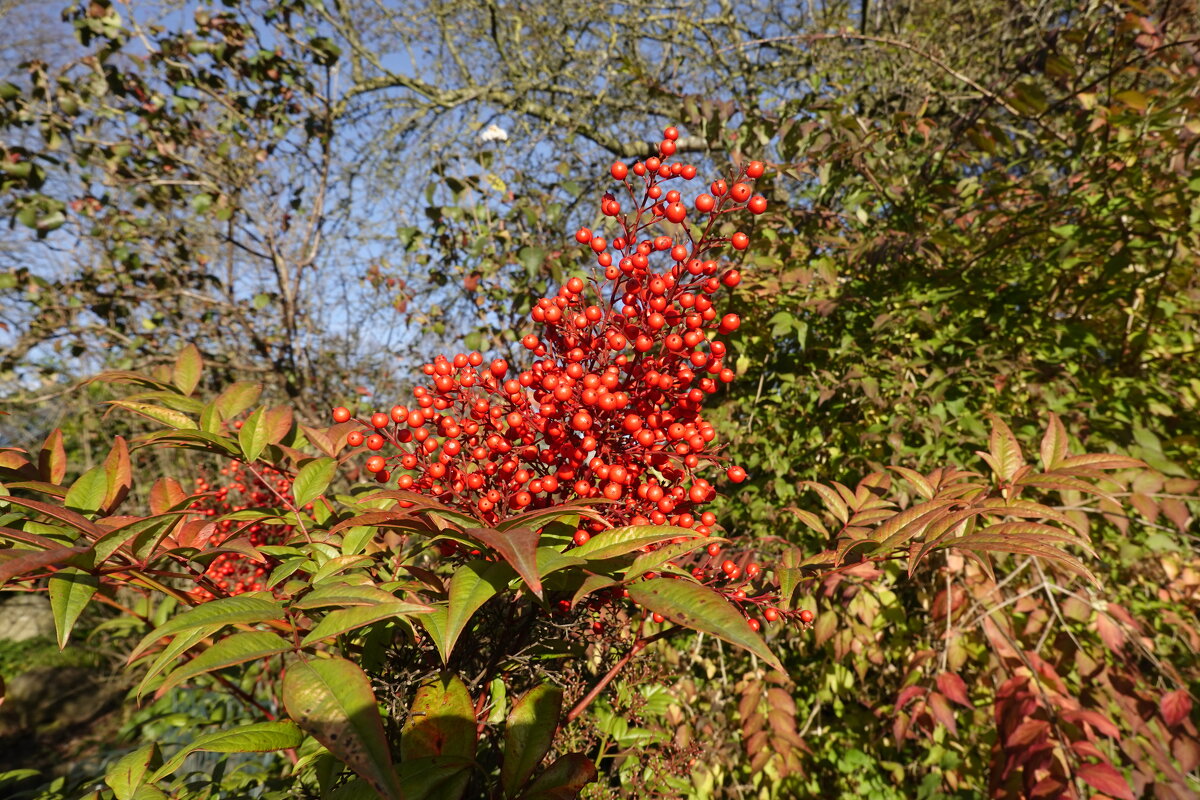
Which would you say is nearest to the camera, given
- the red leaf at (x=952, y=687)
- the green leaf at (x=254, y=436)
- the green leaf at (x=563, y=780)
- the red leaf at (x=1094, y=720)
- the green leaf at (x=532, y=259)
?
the green leaf at (x=563, y=780)

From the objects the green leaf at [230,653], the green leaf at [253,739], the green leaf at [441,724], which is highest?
the green leaf at [230,653]

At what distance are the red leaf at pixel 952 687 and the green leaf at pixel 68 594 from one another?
6.44ft

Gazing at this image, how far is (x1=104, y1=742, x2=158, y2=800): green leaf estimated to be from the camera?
2.89 feet

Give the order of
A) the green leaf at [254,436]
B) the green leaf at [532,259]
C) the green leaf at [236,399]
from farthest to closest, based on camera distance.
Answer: the green leaf at [532,259] → the green leaf at [236,399] → the green leaf at [254,436]

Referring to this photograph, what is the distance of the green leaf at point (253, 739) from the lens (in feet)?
2.21

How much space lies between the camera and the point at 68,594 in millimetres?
685

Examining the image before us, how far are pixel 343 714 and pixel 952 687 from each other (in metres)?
1.79

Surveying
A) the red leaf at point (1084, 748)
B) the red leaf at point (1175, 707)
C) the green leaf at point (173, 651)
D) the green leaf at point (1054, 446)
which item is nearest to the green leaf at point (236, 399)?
the green leaf at point (173, 651)

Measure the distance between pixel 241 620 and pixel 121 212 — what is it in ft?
13.0

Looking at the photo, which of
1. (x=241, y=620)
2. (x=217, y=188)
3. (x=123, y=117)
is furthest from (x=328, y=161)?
(x=241, y=620)

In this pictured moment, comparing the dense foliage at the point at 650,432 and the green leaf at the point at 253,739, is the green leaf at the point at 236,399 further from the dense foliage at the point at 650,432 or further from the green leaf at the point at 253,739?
the green leaf at the point at 253,739

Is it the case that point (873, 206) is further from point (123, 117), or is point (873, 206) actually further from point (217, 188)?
point (123, 117)

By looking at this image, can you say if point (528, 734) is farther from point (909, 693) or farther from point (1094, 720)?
point (1094, 720)

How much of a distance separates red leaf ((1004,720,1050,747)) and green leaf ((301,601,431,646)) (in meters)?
1.63
